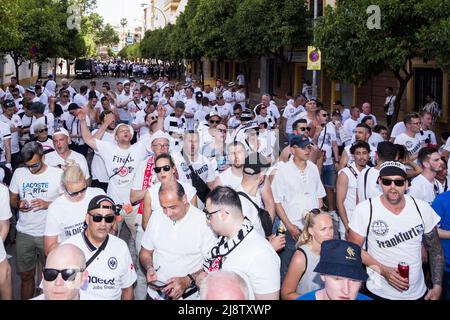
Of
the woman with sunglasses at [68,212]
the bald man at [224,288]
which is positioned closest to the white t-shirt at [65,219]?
the woman with sunglasses at [68,212]

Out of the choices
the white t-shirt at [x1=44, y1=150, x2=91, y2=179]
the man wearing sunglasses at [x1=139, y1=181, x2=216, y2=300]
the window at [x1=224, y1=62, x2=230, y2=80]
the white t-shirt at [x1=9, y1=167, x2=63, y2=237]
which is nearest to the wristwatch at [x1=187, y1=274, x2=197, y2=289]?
the man wearing sunglasses at [x1=139, y1=181, x2=216, y2=300]

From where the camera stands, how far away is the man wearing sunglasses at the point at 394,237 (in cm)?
471

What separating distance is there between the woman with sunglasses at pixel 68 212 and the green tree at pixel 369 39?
9610 millimetres

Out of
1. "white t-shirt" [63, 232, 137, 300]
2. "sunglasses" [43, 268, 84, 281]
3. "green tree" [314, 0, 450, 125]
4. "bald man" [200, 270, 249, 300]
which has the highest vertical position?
"green tree" [314, 0, 450, 125]

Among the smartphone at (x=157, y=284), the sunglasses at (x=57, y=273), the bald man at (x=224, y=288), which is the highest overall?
the bald man at (x=224, y=288)

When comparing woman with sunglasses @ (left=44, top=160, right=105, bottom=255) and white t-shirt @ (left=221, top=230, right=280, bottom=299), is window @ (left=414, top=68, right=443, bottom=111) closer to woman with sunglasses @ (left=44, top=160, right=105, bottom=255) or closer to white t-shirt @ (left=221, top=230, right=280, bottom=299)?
woman with sunglasses @ (left=44, top=160, right=105, bottom=255)

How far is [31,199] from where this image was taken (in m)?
5.86

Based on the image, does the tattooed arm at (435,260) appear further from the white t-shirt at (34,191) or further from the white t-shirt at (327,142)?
the white t-shirt at (327,142)

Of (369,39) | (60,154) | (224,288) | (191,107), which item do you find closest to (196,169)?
(60,154)

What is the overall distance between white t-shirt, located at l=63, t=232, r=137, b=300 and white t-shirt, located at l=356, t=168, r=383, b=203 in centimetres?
264

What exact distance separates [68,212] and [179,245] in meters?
1.06

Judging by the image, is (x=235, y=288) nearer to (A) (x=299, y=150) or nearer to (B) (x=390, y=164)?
(B) (x=390, y=164)

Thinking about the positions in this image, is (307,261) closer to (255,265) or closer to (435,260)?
(255,265)

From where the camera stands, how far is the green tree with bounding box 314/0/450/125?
1382 centimetres
